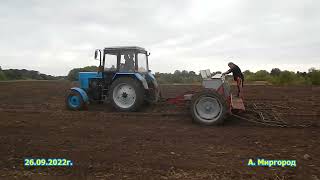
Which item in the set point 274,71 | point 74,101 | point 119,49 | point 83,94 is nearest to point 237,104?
point 119,49

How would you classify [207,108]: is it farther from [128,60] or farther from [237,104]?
[128,60]

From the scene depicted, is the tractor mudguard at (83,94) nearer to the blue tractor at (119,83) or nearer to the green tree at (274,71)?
the blue tractor at (119,83)

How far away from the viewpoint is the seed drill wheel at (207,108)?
8.43 m

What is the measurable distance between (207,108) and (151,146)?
2.73m

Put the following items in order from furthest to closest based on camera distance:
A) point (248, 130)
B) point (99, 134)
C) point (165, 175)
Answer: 1. point (248, 130)
2. point (99, 134)
3. point (165, 175)

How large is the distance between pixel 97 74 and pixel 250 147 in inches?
259

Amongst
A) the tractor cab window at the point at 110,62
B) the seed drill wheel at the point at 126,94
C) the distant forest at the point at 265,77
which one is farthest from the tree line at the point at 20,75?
the seed drill wheel at the point at 126,94

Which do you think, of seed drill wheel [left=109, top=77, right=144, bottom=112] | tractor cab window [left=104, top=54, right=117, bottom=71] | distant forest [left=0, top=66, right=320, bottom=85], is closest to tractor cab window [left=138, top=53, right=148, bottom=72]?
seed drill wheel [left=109, top=77, right=144, bottom=112]

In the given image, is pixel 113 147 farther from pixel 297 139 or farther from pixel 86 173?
pixel 297 139

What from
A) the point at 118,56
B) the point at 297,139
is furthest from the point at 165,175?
the point at 118,56

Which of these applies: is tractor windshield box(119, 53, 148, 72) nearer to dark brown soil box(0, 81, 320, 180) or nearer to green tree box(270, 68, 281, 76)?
dark brown soil box(0, 81, 320, 180)

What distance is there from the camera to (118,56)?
11086 mm

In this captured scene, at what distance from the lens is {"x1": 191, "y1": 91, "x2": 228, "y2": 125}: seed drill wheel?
843 cm

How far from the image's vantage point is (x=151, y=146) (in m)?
6.30
